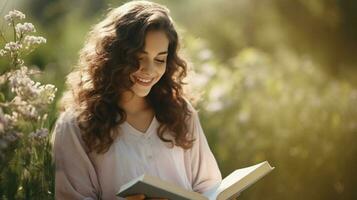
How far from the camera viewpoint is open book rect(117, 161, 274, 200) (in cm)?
290

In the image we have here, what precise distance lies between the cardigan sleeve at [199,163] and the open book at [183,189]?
32 cm

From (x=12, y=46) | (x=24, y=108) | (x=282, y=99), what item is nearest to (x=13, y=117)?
(x=24, y=108)

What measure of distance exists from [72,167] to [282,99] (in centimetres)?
248

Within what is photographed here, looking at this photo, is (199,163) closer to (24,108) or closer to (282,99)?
(24,108)

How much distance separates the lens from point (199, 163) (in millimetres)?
3740

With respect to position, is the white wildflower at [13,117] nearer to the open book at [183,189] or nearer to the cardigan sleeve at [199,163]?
the open book at [183,189]

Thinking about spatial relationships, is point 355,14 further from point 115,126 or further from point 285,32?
point 115,126

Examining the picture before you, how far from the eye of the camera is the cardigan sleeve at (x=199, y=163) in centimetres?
370

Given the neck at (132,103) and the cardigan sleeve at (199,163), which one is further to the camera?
the cardigan sleeve at (199,163)

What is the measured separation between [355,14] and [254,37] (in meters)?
1.25

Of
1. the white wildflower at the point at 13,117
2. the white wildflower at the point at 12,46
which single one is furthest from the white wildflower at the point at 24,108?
the white wildflower at the point at 12,46

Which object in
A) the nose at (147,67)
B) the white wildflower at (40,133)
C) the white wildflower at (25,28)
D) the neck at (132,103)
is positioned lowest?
the white wildflower at (40,133)

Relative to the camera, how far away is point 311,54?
712cm

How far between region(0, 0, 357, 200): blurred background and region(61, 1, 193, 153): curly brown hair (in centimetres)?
84
